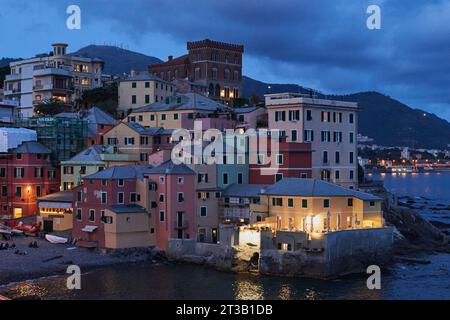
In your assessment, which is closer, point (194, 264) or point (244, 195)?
point (194, 264)

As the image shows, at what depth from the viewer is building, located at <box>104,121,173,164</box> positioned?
269 ft

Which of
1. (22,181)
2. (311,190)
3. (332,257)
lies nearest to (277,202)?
(311,190)

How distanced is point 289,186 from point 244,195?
5640 mm

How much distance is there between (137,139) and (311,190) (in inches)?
1169

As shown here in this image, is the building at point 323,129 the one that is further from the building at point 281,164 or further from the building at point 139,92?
the building at point 139,92

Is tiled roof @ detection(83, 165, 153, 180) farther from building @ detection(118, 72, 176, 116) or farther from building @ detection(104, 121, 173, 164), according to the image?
building @ detection(118, 72, 176, 116)

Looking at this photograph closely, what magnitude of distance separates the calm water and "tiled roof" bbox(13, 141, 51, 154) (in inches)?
1069

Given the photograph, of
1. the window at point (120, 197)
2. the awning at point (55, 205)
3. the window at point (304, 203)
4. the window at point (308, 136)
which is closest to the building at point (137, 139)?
the awning at point (55, 205)

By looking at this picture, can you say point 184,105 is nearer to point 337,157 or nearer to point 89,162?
point 89,162

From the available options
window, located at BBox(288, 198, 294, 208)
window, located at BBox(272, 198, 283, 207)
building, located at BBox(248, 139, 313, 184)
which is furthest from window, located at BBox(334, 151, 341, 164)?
window, located at BBox(288, 198, 294, 208)

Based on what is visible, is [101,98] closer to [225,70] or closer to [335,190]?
[225,70]

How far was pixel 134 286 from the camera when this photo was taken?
51.2 m

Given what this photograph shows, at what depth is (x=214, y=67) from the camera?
13112 cm

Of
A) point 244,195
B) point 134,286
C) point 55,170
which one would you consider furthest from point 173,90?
point 134,286
